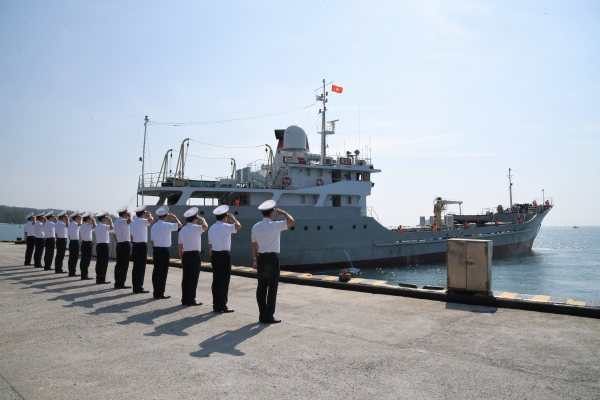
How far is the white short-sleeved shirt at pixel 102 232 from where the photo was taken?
8312 mm

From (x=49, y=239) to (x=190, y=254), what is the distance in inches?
255

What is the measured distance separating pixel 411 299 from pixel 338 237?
44.7ft

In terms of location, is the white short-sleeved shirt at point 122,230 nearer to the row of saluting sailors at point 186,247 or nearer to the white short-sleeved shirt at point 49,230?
the row of saluting sailors at point 186,247

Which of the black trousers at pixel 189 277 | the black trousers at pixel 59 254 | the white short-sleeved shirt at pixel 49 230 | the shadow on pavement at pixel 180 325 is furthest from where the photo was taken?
the white short-sleeved shirt at pixel 49 230

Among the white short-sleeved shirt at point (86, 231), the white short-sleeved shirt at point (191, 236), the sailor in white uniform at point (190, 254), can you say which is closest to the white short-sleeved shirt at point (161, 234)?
the sailor in white uniform at point (190, 254)

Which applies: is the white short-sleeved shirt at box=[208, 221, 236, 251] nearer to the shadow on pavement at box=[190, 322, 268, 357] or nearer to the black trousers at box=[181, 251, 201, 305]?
the black trousers at box=[181, 251, 201, 305]

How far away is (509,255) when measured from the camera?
104 ft

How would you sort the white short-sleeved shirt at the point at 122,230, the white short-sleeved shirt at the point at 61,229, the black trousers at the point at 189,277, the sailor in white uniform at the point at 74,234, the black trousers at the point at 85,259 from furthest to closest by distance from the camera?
the white short-sleeved shirt at the point at 61,229
the sailor in white uniform at the point at 74,234
the black trousers at the point at 85,259
the white short-sleeved shirt at the point at 122,230
the black trousers at the point at 189,277

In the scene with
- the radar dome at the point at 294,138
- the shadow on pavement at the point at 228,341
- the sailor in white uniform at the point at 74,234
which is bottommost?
the shadow on pavement at the point at 228,341

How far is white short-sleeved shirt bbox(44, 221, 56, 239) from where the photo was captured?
1069 cm

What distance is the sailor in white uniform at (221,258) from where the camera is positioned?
5.40 metres

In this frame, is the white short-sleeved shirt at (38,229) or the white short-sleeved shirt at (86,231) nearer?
the white short-sleeved shirt at (86,231)

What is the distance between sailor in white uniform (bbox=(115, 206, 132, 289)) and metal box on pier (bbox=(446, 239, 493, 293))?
5.65 meters

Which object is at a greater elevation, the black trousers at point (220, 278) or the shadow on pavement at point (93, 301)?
the black trousers at point (220, 278)
